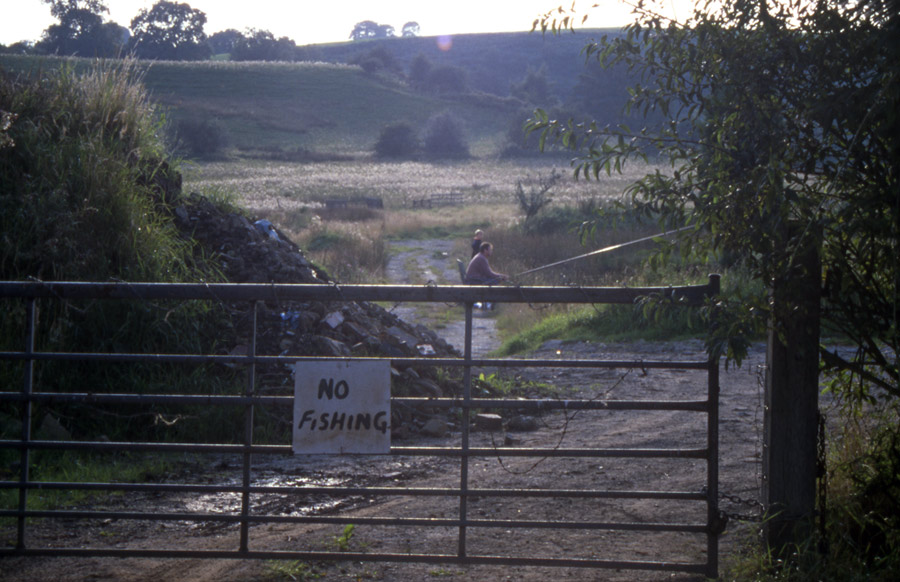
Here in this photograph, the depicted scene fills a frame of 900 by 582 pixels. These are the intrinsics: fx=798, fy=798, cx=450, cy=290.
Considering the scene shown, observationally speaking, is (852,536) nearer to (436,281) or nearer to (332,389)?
(332,389)

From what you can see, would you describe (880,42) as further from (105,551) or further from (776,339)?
(105,551)

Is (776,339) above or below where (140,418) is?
above

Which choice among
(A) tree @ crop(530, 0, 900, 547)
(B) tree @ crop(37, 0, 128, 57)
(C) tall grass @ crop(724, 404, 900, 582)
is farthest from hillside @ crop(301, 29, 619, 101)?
(C) tall grass @ crop(724, 404, 900, 582)

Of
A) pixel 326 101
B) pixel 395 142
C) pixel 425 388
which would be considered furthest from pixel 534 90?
pixel 425 388

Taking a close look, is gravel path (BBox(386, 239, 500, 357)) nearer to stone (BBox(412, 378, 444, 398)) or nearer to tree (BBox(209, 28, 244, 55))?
stone (BBox(412, 378, 444, 398))

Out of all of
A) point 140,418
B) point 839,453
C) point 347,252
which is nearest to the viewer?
point 839,453

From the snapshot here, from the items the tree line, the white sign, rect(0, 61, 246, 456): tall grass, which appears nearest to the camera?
the white sign

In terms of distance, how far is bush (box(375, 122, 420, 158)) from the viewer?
7381 centimetres

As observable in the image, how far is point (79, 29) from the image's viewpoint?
72.6m

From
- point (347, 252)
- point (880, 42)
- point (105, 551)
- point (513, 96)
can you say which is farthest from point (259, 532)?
point (513, 96)

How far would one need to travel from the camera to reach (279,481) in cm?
624

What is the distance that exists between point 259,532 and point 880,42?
13.8 feet

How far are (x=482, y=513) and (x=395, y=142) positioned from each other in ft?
231

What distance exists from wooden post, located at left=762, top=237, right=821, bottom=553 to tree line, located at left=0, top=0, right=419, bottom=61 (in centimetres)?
3217
